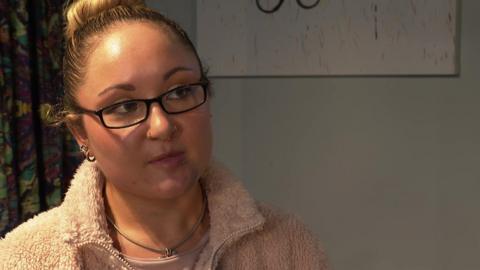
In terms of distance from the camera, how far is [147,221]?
0.89m

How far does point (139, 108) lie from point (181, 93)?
0.24ft

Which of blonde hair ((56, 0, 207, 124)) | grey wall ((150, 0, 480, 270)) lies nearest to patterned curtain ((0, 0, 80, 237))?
grey wall ((150, 0, 480, 270))

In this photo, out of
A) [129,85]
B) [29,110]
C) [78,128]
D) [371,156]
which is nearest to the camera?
[129,85]

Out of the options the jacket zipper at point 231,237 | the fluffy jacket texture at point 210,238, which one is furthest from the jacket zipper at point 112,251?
the jacket zipper at point 231,237

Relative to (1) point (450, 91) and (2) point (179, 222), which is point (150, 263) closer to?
(2) point (179, 222)

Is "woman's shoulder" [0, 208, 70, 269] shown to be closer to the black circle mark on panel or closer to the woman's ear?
the woman's ear

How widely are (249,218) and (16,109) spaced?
3.73 feet

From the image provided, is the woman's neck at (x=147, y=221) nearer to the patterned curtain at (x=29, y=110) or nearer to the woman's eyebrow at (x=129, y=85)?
the woman's eyebrow at (x=129, y=85)

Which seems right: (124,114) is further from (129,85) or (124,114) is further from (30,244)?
(30,244)

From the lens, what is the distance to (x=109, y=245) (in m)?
0.85

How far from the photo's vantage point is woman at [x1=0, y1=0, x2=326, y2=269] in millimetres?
799

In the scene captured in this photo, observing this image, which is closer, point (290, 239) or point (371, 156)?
point (290, 239)

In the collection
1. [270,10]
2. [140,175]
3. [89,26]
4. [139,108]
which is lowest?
[140,175]

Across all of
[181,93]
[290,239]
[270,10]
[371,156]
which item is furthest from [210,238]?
[270,10]
